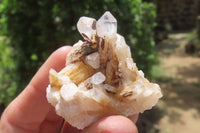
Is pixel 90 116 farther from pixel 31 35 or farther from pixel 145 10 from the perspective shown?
pixel 145 10

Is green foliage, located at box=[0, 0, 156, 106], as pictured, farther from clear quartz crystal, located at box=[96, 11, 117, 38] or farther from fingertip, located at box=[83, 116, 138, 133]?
fingertip, located at box=[83, 116, 138, 133]

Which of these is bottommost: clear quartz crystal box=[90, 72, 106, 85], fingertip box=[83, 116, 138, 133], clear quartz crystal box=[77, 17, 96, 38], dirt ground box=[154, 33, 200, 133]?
dirt ground box=[154, 33, 200, 133]

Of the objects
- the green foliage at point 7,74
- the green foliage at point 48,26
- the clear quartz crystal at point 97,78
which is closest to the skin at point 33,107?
the clear quartz crystal at point 97,78

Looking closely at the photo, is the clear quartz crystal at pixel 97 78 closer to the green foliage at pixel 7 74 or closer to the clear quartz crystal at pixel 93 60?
the clear quartz crystal at pixel 93 60

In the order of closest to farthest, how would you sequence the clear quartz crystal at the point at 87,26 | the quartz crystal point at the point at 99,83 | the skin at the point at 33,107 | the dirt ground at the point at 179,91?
the quartz crystal point at the point at 99,83 → the clear quartz crystal at the point at 87,26 → the skin at the point at 33,107 → the dirt ground at the point at 179,91

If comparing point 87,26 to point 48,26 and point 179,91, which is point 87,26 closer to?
point 48,26

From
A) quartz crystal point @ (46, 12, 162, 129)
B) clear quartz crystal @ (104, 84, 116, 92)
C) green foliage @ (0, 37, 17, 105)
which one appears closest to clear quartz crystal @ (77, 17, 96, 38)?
quartz crystal point @ (46, 12, 162, 129)
